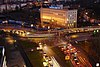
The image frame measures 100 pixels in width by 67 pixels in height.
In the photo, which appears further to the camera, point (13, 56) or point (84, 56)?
point (84, 56)

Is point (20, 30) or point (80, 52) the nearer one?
point (80, 52)

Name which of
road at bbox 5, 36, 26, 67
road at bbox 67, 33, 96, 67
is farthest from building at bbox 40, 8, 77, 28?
road at bbox 5, 36, 26, 67

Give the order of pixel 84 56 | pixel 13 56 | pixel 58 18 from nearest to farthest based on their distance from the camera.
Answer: pixel 13 56 < pixel 84 56 < pixel 58 18

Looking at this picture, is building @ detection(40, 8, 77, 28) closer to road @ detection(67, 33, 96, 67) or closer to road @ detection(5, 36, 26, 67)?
road @ detection(67, 33, 96, 67)

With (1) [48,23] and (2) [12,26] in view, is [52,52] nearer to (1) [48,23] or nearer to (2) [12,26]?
(2) [12,26]

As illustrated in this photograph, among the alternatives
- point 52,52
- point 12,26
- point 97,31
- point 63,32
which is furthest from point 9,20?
point 52,52

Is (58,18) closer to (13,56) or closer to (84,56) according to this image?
(84,56)

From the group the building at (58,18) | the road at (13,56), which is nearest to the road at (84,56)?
the road at (13,56)

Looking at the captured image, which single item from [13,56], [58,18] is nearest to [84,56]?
[13,56]
